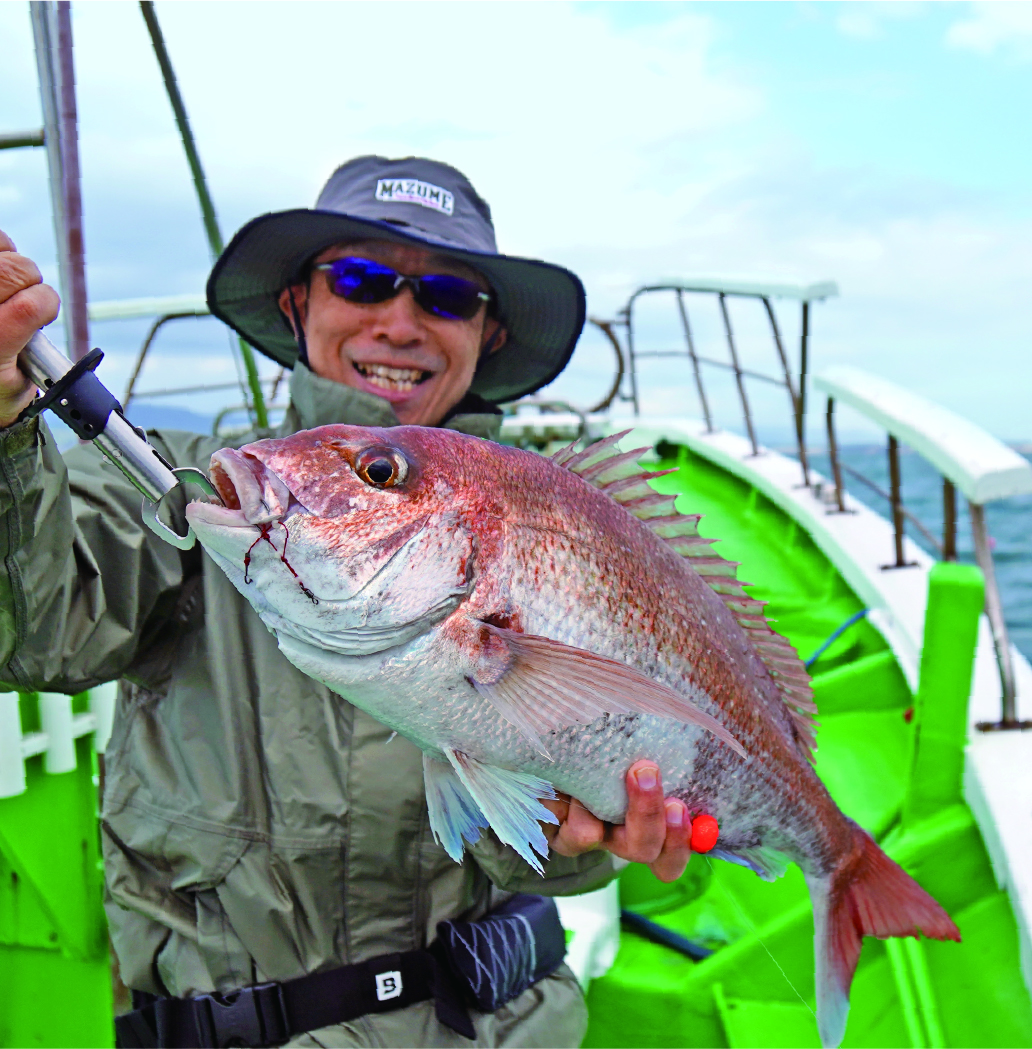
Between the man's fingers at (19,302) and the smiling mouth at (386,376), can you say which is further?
the smiling mouth at (386,376)

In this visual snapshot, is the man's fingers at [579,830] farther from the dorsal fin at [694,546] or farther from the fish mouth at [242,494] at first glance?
the fish mouth at [242,494]

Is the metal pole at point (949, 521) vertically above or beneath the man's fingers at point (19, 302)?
beneath

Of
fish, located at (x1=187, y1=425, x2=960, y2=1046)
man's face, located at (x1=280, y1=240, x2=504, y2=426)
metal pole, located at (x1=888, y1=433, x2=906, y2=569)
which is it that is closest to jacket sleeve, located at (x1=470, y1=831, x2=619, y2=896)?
fish, located at (x1=187, y1=425, x2=960, y2=1046)

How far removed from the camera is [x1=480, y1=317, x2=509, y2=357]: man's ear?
8.03 feet

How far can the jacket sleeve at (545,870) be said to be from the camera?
66.1 inches

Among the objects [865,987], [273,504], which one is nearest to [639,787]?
[273,504]

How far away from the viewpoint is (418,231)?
204cm


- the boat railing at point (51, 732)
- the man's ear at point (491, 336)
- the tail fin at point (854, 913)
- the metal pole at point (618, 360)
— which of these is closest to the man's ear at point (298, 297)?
the man's ear at point (491, 336)

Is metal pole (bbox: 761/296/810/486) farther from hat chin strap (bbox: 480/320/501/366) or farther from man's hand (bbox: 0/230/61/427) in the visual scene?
man's hand (bbox: 0/230/61/427)

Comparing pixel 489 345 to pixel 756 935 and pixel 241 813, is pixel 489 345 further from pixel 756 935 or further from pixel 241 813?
pixel 756 935

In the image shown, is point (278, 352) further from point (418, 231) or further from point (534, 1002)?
point (534, 1002)

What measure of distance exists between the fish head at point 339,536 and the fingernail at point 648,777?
0.45 metres

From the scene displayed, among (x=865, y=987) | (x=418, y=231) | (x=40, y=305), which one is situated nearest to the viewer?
(x=40, y=305)

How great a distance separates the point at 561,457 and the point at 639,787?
559mm
